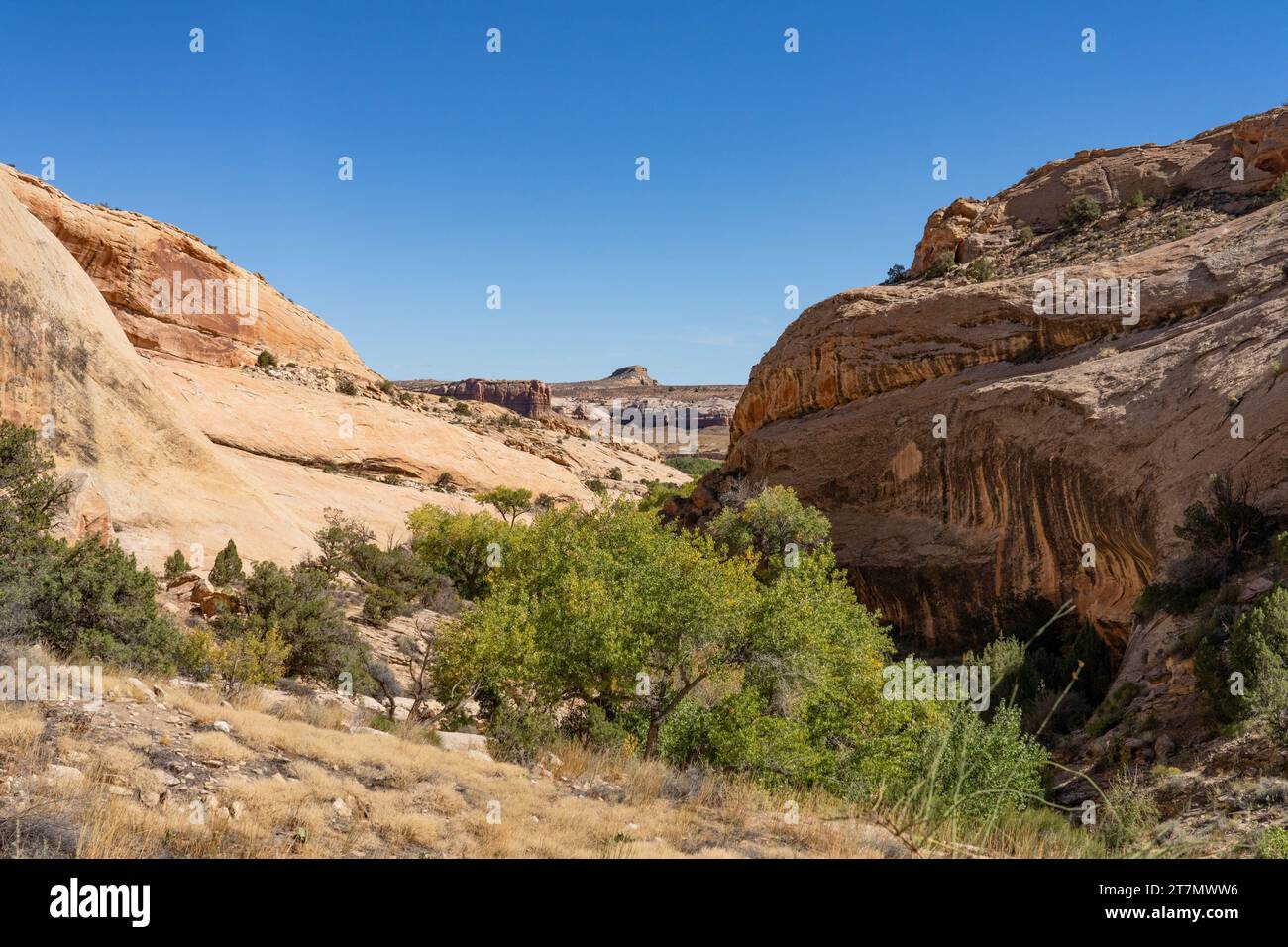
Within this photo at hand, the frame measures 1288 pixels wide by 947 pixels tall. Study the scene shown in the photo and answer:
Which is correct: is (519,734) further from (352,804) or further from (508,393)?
(508,393)

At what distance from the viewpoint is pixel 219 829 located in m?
5.65

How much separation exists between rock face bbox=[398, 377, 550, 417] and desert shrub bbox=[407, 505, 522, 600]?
92.5m

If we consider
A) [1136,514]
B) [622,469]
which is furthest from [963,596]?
[622,469]

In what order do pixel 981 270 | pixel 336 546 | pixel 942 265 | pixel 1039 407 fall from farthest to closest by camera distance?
pixel 942 265
pixel 981 270
pixel 336 546
pixel 1039 407

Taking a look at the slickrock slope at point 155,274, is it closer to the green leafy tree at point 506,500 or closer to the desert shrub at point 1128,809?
the green leafy tree at point 506,500

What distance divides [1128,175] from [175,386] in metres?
42.1

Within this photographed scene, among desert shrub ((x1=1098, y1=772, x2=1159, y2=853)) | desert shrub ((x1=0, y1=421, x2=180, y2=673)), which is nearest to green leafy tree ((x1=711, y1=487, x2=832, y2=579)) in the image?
desert shrub ((x1=1098, y1=772, x2=1159, y2=853))

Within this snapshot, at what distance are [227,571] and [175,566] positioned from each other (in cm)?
105

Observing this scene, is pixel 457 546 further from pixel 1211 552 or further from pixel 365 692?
pixel 1211 552

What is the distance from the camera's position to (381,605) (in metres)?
22.1

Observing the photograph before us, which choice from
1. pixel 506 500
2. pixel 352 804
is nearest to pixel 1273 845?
pixel 352 804

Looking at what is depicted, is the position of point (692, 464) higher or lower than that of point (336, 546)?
higher

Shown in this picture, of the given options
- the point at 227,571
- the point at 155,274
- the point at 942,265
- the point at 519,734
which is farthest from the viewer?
the point at 155,274

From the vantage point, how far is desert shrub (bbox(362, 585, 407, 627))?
71.4ft
